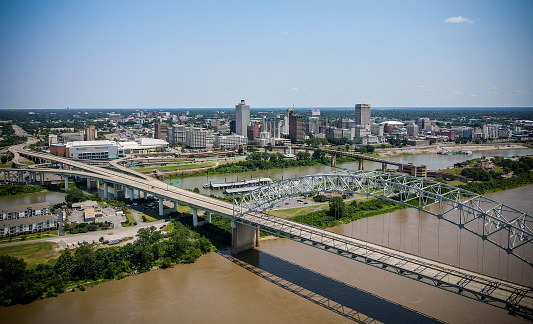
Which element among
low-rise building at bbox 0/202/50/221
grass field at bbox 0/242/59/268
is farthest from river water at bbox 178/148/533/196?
grass field at bbox 0/242/59/268

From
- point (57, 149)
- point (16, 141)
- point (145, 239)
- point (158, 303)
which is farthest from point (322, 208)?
point (16, 141)

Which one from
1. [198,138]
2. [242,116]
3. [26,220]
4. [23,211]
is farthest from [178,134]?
[26,220]

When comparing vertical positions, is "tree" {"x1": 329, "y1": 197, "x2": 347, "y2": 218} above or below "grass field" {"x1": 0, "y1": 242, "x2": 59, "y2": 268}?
above

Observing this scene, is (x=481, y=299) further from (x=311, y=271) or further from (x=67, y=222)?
(x=67, y=222)

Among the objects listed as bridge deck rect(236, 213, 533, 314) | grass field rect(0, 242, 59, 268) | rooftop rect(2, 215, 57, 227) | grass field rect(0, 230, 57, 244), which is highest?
bridge deck rect(236, 213, 533, 314)

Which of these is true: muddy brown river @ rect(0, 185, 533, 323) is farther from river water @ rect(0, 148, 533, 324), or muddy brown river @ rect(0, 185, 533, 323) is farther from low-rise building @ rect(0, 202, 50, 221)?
low-rise building @ rect(0, 202, 50, 221)

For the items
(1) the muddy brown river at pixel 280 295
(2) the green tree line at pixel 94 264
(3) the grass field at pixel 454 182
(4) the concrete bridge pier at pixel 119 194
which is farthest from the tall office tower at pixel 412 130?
(2) the green tree line at pixel 94 264

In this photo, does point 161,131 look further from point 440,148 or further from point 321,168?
point 440,148
